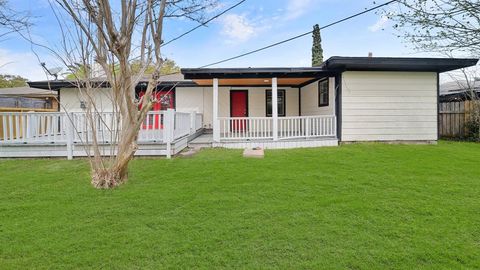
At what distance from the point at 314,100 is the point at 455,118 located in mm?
6134

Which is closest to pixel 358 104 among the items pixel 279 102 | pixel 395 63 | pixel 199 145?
pixel 395 63

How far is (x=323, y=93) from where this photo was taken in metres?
10.8

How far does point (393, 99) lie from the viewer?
9555mm

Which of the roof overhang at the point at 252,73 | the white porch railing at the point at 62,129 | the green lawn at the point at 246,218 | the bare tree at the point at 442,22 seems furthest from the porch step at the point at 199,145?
the bare tree at the point at 442,22

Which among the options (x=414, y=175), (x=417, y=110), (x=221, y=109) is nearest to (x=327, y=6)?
(x=417, y=110)

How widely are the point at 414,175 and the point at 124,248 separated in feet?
16.1

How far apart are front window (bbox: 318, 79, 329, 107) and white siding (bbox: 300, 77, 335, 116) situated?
19cm

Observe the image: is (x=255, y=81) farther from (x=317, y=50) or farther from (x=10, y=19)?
(x=317, y=50)

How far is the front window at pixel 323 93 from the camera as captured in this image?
10.5m

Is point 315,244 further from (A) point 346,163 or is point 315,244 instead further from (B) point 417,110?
(B) point 417,110

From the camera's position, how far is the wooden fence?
1158cm

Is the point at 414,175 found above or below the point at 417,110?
below

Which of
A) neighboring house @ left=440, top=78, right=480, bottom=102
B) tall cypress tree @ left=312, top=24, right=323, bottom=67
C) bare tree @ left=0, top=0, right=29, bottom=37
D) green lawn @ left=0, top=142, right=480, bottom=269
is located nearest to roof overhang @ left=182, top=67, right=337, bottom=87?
bare tree @ left=0, top=0, right=29, bottom=37

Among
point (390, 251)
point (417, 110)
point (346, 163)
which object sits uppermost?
point (417, 110)
